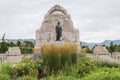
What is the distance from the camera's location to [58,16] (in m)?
24.1

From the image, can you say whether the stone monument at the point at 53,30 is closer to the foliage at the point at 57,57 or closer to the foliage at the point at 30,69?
the foliage at the point at 57,57

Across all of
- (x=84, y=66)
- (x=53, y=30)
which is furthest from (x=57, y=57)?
(x=53, y=30)

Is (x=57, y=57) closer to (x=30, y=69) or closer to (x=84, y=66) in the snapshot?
(x=84, y=66)

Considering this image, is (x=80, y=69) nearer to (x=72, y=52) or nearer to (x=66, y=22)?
(x=72, y=52)

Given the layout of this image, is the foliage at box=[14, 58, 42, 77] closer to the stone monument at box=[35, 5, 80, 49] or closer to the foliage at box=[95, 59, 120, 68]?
the foliage at box=[95, 59, 120, 68]

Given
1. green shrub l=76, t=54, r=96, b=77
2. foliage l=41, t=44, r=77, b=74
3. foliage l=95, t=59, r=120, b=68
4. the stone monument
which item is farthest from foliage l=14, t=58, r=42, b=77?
the stone monument

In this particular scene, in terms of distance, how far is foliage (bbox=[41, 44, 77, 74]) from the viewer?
28.9 feet

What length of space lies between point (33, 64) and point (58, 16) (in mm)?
15339

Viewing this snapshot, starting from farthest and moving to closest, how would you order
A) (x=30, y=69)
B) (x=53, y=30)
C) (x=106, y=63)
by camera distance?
1. (x=53, y=30)
2. (x=106, y=63)
3. (x=30, y=69)

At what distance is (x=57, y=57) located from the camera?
892cm

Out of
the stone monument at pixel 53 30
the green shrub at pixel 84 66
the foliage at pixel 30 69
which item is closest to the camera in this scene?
the foliage at pixel 30 69

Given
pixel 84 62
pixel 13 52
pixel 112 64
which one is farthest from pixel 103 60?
pixel 13 52

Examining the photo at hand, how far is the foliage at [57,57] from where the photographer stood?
8820mm

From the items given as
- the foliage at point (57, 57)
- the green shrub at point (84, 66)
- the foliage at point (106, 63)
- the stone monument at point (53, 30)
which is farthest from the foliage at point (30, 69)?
the stone monument at point (53, 30)
